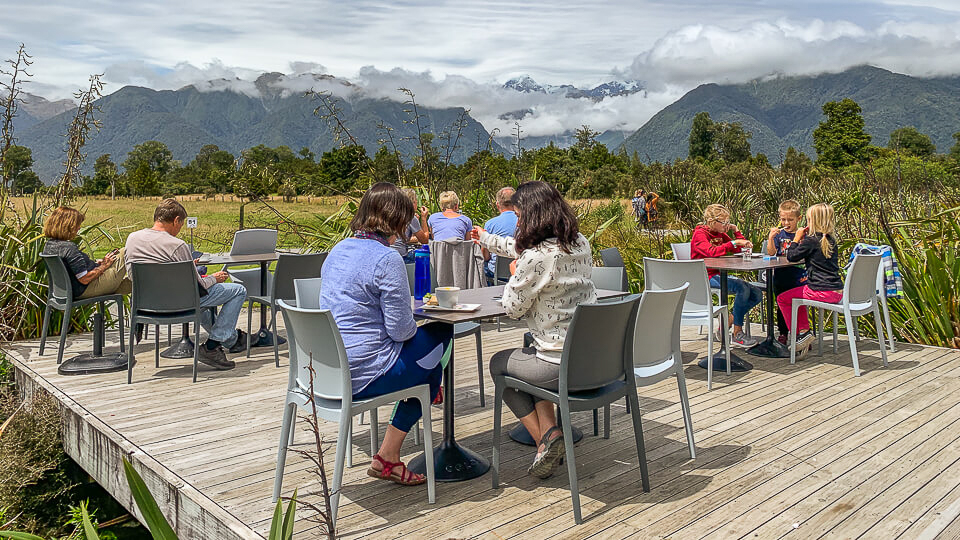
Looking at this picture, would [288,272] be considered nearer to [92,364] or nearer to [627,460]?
[92,364]

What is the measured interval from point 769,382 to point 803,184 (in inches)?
279

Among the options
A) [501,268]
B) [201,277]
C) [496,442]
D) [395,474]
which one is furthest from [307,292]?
[501,268]

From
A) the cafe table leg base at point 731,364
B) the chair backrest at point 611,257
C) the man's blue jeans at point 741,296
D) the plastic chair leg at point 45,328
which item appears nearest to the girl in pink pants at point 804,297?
the man's blue jeans at point 741,296

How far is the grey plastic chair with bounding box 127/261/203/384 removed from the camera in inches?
185

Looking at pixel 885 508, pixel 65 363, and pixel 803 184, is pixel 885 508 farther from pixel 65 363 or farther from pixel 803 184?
pixel 803 184

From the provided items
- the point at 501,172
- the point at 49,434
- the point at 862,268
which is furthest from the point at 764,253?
the point at 49,434

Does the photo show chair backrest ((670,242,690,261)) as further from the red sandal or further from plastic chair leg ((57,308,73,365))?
plastic chair leg ((57,308,73,365))

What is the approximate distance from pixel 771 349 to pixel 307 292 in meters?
3.73

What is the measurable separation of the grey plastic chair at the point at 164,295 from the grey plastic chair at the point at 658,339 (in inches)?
117

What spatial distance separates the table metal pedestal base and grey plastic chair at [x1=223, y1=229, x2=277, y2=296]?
3.62 ft

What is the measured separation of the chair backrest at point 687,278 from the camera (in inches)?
192

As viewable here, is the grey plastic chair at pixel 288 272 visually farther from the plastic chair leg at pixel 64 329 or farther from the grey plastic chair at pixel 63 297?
the plastic chair leg at pixel 64 329

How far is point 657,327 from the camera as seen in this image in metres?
3.24

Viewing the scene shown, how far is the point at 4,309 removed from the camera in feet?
19.9
